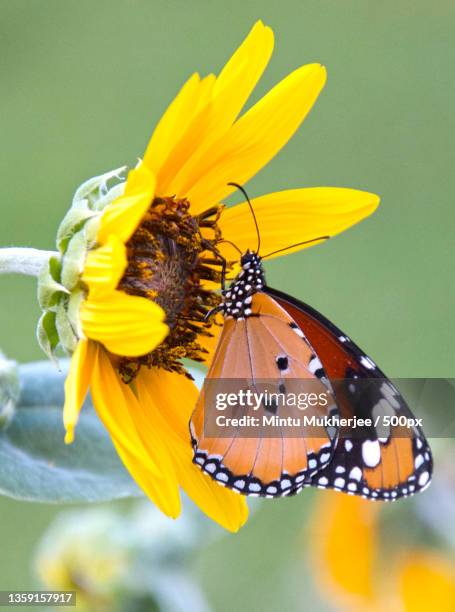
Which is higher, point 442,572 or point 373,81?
point 373,81

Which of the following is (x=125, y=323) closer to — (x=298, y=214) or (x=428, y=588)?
(x=298, y=214)

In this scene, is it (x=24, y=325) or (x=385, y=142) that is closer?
(x=24, y=325)

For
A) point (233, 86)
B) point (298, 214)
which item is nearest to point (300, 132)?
point (298, 214)

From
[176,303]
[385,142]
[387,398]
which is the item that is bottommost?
[387,398]

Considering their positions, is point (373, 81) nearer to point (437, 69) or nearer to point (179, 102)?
point (437, 69)

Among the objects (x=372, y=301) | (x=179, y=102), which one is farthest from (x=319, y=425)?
(x=372, y=301)

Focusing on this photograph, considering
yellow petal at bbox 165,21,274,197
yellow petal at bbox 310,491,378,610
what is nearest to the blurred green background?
yellow petal at bbox 310,491,378,610

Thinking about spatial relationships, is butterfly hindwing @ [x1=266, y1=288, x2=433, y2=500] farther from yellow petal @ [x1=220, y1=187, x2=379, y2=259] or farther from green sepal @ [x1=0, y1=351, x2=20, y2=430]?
green sepal @ [x1=0, y1=351, x2=20, y2=430]
